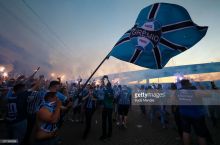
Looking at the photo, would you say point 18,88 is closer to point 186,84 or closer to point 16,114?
point 16,114

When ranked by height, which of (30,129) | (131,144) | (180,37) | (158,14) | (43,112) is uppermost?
(158,14)

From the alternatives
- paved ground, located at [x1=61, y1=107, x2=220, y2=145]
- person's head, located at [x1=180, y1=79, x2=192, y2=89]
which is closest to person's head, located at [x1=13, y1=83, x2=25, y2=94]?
paved ground, located at [x1=61, y1=107, x2=220, y2=145]

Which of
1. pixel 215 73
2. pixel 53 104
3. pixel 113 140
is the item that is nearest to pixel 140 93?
pixel 113 140

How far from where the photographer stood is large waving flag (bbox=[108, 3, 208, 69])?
4968mm

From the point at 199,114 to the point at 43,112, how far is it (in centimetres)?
419

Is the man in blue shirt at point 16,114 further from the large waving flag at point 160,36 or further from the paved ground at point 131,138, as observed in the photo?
the large waving flag at point 160,36

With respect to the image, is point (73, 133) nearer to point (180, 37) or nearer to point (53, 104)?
point (53, 104)

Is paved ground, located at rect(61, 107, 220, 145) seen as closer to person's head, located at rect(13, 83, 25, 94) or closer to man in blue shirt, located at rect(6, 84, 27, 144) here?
man in blue shirt, located at rect(6, 84, 27, 144)

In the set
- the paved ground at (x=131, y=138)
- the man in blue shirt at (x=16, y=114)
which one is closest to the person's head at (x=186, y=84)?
the paved ground at (x=131, y=138)

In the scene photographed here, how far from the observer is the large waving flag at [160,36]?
4.97 meters

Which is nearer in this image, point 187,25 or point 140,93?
point 187,25

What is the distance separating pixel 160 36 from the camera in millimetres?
5020

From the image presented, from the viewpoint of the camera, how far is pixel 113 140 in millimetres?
6285

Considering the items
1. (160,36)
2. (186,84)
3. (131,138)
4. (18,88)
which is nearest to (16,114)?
(18,88)
